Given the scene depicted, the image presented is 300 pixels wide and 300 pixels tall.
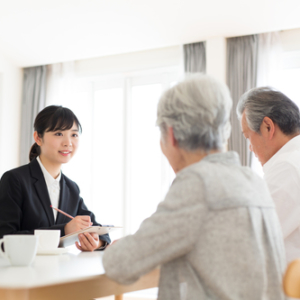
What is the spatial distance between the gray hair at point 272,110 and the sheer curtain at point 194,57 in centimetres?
258

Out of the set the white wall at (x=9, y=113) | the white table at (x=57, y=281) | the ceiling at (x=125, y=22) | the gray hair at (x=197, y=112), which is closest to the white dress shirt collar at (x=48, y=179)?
the white table at (x=57, y=281)

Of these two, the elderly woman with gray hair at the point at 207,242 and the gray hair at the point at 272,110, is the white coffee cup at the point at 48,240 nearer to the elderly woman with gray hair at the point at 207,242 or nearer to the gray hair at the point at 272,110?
the elderly woman with gray hair at the point at 207,242

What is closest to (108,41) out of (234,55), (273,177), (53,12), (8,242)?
(53,12)

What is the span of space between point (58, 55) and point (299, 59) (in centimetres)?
274

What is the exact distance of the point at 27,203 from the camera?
1.81 m

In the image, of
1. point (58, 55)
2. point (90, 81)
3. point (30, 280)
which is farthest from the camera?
point (90, 81)

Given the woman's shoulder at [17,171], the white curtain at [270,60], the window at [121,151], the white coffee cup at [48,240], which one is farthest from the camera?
the window at [121,151]

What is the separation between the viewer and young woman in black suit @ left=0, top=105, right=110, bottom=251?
5.49 feet

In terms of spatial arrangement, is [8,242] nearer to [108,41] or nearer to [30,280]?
[30,280]

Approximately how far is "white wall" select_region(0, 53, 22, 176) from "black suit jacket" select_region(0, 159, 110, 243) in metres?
3.30

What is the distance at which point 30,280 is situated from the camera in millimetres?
934

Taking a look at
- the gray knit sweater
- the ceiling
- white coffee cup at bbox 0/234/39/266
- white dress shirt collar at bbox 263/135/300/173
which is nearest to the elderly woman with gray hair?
the gray knit sweater

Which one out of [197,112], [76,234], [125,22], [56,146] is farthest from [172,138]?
[125,22]

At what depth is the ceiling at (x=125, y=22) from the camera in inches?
147
